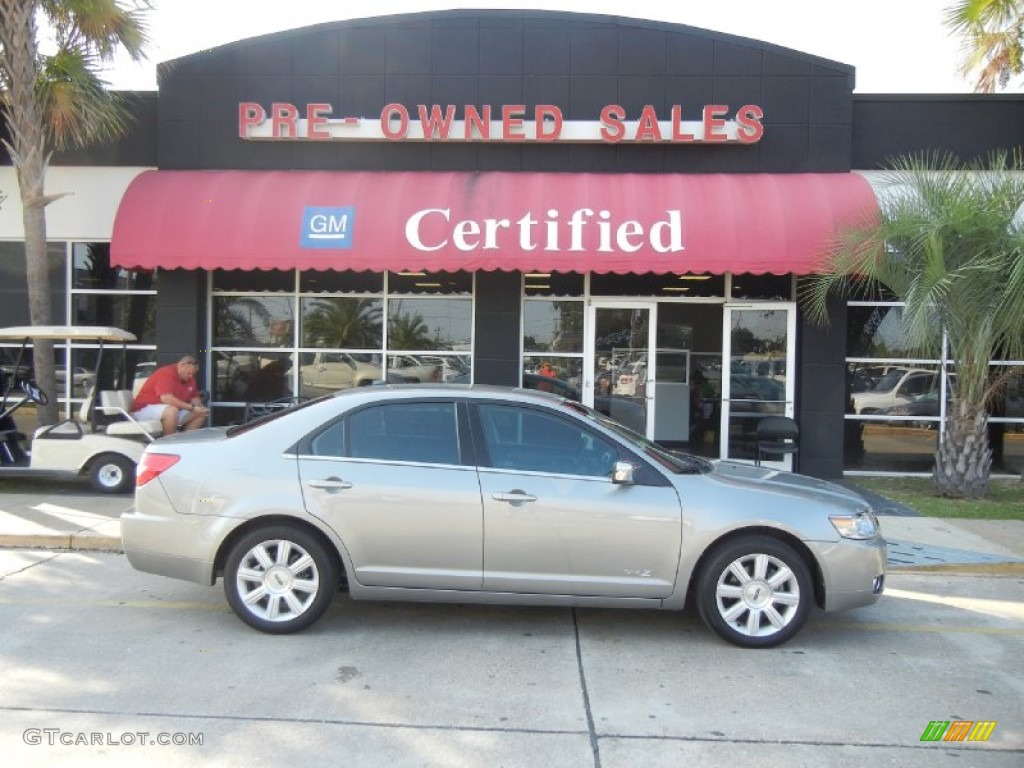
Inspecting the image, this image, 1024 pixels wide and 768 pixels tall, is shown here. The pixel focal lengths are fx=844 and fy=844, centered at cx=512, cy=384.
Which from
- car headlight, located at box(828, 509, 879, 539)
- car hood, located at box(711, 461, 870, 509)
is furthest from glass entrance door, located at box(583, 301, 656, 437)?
car headlight, located at box(828, 509, 879, 539)

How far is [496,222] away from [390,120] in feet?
7.67

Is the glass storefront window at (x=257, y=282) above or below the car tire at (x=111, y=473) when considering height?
above

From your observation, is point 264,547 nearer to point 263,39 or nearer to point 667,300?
point 667,300

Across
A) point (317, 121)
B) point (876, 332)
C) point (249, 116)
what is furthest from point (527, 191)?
point (876, 332)

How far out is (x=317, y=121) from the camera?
460 inches

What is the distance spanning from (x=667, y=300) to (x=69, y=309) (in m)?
9.03

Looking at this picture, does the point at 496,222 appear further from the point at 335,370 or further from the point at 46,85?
the point at 46,85

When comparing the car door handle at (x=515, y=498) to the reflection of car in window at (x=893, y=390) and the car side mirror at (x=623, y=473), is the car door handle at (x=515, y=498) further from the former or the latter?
the reflection of car in window at (x=893, y=390)

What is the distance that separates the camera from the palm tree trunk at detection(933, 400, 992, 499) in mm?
10328

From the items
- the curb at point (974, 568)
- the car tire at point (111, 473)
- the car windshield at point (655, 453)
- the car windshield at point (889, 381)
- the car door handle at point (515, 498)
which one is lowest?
the curb at point (974, 568)

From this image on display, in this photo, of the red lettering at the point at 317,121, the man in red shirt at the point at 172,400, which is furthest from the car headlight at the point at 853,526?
the red lettering at the point at 317,121

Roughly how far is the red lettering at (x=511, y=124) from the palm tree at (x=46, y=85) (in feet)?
16.1

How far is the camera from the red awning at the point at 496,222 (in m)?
10.6

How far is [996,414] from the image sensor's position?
12.2 meters
